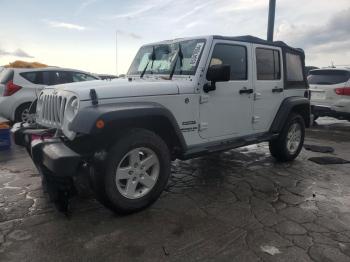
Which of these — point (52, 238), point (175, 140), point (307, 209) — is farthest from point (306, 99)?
point (52, 238)

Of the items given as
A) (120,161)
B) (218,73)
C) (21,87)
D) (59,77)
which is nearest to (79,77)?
(59,77)

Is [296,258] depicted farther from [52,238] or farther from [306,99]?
[306,99]

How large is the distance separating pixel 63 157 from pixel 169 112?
1264mm

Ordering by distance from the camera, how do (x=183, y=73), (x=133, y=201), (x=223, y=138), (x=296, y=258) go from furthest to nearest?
(x=223, y=138)
(x=183, y=73)
(x=133, y=201)
(x=296, y=258)

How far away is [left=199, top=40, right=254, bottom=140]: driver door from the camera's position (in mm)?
4368

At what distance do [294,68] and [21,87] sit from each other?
6.61 m

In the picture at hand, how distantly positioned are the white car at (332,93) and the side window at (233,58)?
5.49m

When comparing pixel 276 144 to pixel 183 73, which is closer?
pixel 183 73

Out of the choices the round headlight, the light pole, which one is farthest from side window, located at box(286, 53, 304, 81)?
the light pole

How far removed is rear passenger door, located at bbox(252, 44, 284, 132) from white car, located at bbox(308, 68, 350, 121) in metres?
4.47

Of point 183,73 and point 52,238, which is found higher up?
point 183,73

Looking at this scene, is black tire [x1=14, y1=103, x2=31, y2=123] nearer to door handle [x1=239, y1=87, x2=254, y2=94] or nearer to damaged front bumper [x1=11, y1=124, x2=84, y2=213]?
damaged front bumper [x1=11, y1=124, x2=84, y2=213]

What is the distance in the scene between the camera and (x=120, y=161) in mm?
3373

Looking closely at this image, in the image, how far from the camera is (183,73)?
4.32 metres
